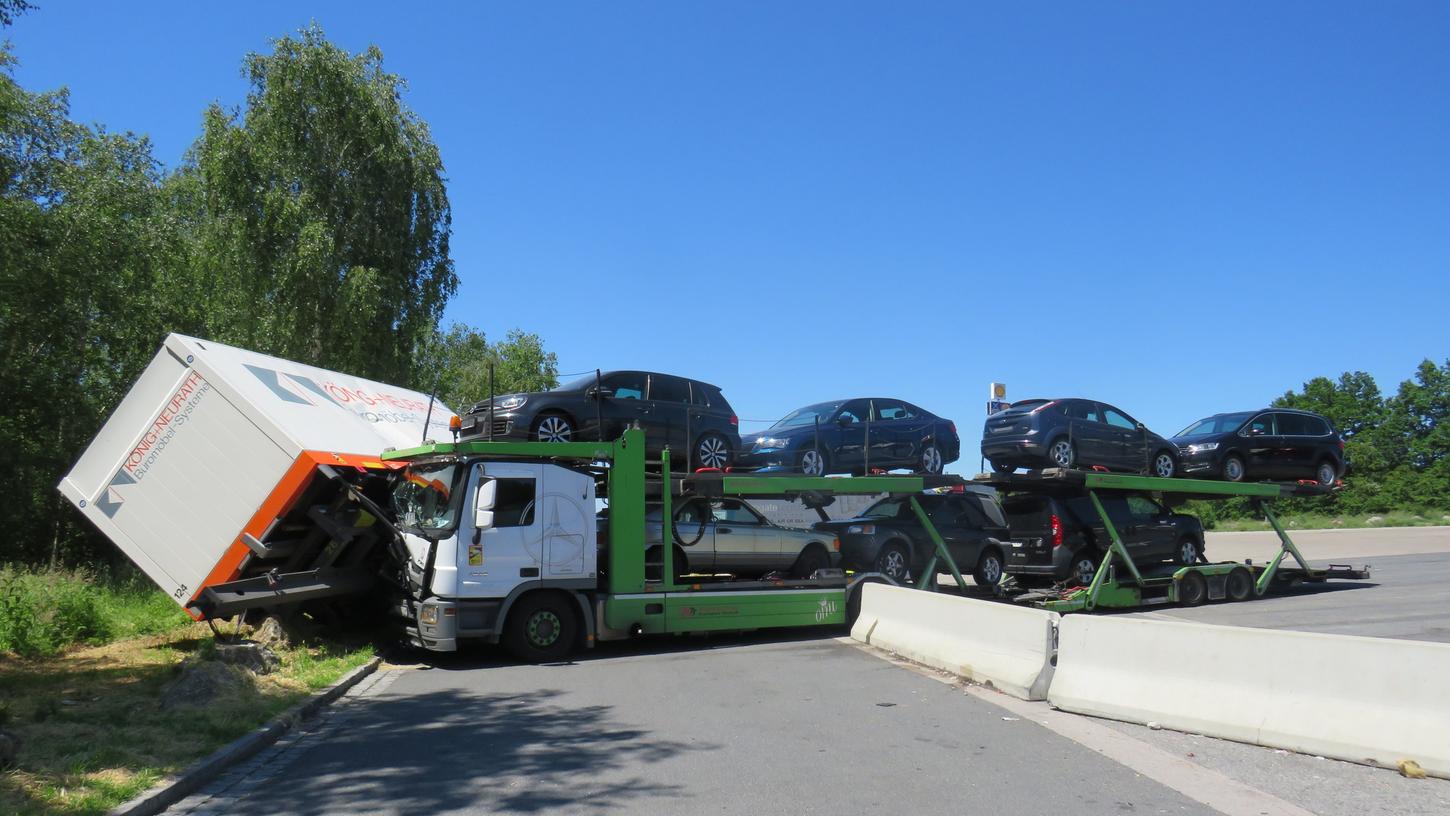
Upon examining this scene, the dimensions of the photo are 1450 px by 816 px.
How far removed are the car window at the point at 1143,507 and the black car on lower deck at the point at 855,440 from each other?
3.55 m

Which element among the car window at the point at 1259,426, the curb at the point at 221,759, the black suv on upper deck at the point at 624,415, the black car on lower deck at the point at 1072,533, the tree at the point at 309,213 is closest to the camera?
the curb at the point at 221,759

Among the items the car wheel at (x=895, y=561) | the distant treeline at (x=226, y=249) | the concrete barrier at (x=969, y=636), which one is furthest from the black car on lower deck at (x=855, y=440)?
the distant treeline at (x=226, y=249)

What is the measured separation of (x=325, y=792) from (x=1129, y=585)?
13657mm

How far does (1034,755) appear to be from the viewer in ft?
22.4

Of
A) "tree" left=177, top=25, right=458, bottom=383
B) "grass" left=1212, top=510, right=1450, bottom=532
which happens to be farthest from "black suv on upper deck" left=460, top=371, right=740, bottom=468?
"grass" left=1212, top=510, right=1450, bottom=532

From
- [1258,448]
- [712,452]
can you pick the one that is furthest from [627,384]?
[1258,448]

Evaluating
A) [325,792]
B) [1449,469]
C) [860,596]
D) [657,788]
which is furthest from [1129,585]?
[1449,469]

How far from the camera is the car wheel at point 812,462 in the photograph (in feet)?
46.6

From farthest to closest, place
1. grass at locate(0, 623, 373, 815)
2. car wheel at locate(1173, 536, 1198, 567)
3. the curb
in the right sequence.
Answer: car wheel at locate(1173, 536, 1198, 567) → grass at locate(0, 623, 373, 815) → the curb

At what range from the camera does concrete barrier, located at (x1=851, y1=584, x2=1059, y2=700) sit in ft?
28.8

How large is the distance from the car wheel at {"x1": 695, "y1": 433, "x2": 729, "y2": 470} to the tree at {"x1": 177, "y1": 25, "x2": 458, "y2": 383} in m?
12.9

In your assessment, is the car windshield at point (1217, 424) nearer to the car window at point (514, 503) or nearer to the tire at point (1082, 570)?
the tire at point (1082, 570)

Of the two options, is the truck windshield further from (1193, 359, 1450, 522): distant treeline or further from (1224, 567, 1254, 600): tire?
(1193, 359, 1450, 522): distant treeline

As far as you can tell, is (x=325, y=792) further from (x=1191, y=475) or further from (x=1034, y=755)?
(x=1191, y=475)
